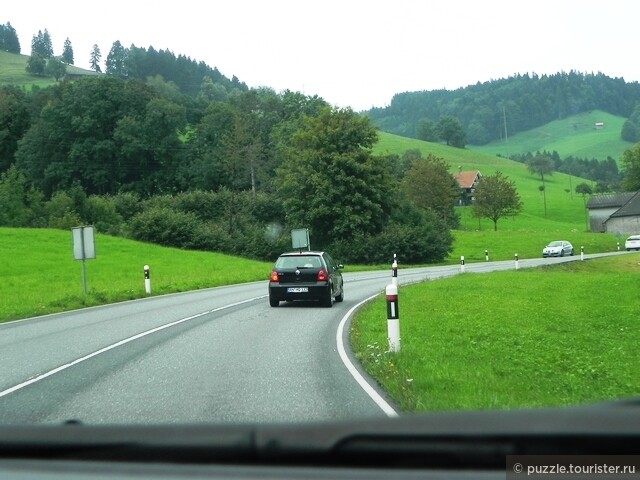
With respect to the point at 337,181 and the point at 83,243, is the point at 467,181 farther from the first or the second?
the point at 83,243

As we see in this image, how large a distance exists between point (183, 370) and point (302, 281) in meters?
12.0

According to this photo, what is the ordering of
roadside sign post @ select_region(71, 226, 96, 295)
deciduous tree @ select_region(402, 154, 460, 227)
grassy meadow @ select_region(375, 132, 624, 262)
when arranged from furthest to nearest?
deciduous tree @ select_region(402, 154, 460, 227) → grassy meadow @ select_region(375, 132, 624, 262) → roadside sign post @ select_region(71, 226, 96, 295)

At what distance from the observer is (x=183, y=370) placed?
11.1 m

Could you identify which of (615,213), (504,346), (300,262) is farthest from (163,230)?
(615,213)

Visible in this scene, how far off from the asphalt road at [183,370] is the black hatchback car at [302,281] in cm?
202

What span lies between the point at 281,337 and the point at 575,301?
12063mm

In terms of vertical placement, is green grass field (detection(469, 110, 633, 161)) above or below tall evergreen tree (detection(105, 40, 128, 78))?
below

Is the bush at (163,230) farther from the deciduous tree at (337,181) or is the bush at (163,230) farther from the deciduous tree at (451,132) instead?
the deciduous tree at (451,132)

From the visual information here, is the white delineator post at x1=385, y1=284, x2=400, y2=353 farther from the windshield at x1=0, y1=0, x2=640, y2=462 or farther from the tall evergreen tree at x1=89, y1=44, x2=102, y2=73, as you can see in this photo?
the tall evergreen tree at x1=89, y1=44, x2=102, y2=73

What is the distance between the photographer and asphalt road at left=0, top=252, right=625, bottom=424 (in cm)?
809

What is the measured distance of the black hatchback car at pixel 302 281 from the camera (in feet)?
75.4

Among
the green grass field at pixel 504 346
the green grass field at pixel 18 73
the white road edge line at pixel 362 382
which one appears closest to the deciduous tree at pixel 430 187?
the green grass field at pixel 504 346

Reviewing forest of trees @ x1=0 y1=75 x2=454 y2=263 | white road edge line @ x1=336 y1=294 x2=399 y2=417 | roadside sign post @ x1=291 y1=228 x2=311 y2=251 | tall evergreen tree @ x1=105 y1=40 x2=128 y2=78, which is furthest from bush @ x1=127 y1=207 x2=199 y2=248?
tall evergreen tree @ x1=105 y1=40 x2=128 y2=78

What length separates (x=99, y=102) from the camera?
91.5 metres
